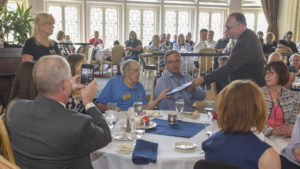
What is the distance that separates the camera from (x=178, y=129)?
2055mm

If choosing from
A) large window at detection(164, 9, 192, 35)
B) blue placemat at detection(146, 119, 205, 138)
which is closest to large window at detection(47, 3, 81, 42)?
large window at detection(164, 9, 192, 35)

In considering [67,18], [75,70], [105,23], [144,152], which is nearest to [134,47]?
[105,23]

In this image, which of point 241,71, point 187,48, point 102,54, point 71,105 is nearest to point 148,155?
point 71,105

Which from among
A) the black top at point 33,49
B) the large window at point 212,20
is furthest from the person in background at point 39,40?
the large window at point 212,20

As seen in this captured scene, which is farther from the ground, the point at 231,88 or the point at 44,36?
the point at 44,36

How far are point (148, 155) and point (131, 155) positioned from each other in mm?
105

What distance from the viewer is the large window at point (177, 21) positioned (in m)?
12.2

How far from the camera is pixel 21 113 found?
1348mm

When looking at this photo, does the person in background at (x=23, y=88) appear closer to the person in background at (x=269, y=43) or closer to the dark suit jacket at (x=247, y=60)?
the dark suit jacket at (x=247, y=60)

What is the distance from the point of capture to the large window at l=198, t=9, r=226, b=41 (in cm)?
1244

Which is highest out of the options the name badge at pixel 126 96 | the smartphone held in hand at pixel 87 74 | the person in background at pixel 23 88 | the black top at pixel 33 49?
the black top at pixel 33 49

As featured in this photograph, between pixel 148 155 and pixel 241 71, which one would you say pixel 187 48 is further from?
pixel 148 155

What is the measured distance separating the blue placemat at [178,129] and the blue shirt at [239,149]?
0.57 meters

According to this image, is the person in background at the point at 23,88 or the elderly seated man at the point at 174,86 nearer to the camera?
the person in background at the point at 23,88
